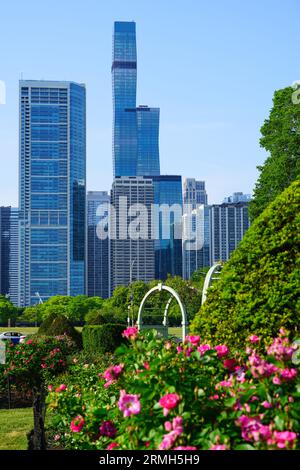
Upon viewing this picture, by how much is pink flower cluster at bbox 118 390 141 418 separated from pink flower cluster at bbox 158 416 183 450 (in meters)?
0.23

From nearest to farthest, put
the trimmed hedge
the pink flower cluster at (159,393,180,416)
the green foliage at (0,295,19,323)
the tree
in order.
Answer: the pink flower cluster at (159,393,180,416), the tree, the trimmed hedge, the green foliage at (0,295,19,323)

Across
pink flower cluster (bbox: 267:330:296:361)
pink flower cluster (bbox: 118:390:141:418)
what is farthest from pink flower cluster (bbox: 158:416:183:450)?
pink flower cluster (bbox: 267:330:296:361)

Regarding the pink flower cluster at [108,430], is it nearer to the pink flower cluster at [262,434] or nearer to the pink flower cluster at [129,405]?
the pink flower cluster at [129,405]

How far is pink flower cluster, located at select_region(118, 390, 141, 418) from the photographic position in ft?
13.4

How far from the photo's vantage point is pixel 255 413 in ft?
13.6

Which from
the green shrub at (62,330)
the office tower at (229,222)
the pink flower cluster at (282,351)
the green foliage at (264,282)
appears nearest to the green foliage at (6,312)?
the green shrub at (62,330)

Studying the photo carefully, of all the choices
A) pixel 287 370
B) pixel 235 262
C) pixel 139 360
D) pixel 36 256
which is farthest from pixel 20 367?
pixel 36 256

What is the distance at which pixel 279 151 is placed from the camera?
31016mm

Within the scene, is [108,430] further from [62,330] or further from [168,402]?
[62,330]

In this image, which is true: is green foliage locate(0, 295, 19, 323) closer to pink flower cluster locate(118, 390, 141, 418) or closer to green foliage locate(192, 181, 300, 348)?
green foliage locate(192, 181, 300, 348)

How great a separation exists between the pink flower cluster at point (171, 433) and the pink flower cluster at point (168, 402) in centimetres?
7

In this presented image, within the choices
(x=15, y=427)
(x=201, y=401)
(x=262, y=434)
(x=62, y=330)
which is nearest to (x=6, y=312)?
(x=62, y=330)

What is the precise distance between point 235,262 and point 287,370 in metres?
2.31

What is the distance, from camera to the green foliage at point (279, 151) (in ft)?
99.0
